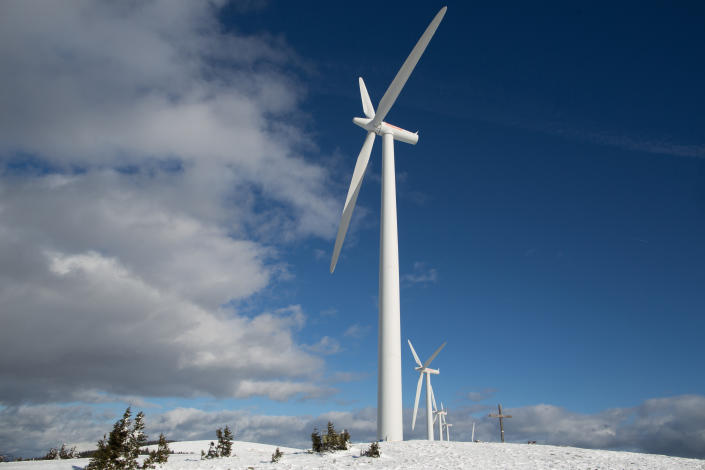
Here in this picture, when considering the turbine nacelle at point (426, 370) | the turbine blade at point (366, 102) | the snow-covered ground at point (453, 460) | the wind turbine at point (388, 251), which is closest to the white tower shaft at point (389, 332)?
the wind turbine at point (388, 251)

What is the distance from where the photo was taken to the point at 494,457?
22.3m

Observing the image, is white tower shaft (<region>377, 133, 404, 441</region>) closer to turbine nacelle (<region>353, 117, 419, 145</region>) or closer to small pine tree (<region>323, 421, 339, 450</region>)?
small pine tree (<region>323, 421, 339, 450</region>)

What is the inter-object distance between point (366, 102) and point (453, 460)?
37095mm

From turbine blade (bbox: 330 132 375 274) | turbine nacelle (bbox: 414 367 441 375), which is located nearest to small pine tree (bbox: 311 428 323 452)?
turbine blade (bbox: 330 132 375 274)

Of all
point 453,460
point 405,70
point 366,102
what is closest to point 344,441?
point 453,460

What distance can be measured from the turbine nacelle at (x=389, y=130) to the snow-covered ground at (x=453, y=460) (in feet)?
87.7

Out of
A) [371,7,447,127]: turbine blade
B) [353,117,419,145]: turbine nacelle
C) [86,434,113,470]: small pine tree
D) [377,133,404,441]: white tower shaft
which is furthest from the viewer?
[353,117,419,145]: turbine nacelle

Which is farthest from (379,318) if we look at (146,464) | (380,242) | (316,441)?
(146,464)

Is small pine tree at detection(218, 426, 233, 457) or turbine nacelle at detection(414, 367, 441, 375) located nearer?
small pine tree at detection(218, 426, 233, 457)

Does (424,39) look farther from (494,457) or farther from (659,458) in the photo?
(659,458)

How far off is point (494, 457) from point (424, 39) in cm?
2721

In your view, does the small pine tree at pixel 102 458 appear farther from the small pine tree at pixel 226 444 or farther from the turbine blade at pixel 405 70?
the turbine blade at pixel 405 70

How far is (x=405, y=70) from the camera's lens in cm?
3425

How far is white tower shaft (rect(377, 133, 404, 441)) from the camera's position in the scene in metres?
27.8
